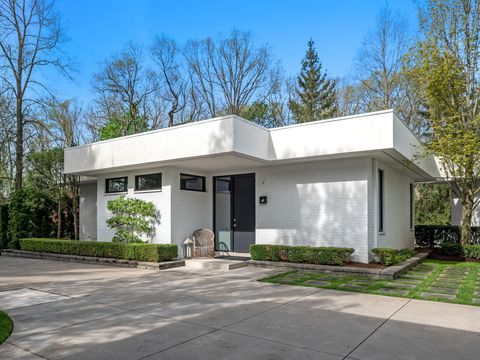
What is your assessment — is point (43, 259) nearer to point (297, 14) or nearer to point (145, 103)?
point (297, 14)

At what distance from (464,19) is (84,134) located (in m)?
22.1

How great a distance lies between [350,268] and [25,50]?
18269mm

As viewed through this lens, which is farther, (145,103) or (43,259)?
(145,103)

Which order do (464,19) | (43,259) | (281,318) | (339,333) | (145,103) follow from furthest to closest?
(145,103) → (43,259) → (464,19) → (281,318) → (339,333)

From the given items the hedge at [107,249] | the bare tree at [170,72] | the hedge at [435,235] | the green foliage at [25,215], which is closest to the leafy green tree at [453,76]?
the hedge at [435,235]

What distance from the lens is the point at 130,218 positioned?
40.1ft

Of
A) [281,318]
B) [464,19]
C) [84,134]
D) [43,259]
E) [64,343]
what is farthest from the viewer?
[84,134]

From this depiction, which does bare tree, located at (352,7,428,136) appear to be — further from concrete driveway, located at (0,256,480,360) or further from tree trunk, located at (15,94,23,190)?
tree trunk, located at (15,94,23,190)

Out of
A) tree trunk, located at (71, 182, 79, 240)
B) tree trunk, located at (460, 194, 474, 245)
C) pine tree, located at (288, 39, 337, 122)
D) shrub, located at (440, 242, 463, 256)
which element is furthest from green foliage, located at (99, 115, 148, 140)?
tree trunk, located at (460, 194, 474, 245)

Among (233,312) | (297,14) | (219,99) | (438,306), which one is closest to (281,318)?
(233,312)

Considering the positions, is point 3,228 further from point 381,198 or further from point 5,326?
point 381,198

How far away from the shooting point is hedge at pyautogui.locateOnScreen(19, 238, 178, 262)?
1066 centimetres

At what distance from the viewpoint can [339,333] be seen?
4.54 m

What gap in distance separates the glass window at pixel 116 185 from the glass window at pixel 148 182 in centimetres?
70
